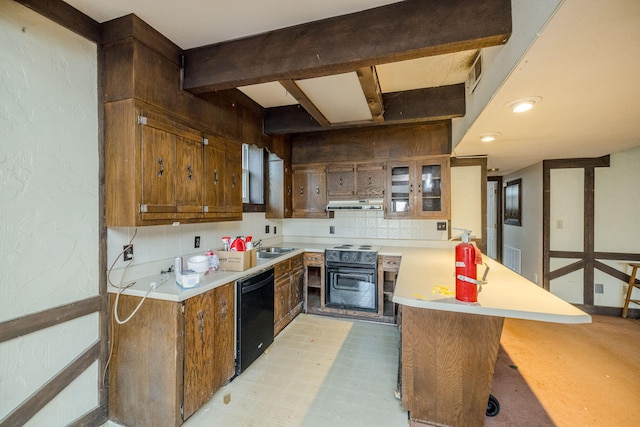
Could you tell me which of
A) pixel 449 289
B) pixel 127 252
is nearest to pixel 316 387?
pixel 449 289

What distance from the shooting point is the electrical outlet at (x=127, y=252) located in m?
1.94

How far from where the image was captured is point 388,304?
3.42m

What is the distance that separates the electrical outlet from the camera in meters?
1.94

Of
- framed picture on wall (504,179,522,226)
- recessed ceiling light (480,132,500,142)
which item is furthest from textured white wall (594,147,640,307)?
recessed ceiling light (480,132,500,142)

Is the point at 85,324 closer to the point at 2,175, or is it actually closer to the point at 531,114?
the point at 2,175

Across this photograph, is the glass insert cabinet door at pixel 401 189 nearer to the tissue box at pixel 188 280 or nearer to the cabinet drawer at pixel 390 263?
the cabinet drawer at pixel 390 263

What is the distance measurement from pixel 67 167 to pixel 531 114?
3083 millimetres

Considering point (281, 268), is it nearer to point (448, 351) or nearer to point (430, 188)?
point (448, 351)

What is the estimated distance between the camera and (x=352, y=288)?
341cm

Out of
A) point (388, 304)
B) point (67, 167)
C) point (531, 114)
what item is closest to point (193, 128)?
point (67, 167)

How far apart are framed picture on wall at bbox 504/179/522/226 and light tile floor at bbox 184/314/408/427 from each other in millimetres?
3418

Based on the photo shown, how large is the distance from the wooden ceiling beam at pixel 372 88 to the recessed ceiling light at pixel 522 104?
3.07 feet

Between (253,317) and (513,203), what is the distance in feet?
16.4

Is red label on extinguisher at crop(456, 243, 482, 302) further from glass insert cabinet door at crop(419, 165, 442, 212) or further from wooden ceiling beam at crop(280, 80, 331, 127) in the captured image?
glass insert cabinet door at crop(419, 165, 442, 212)
